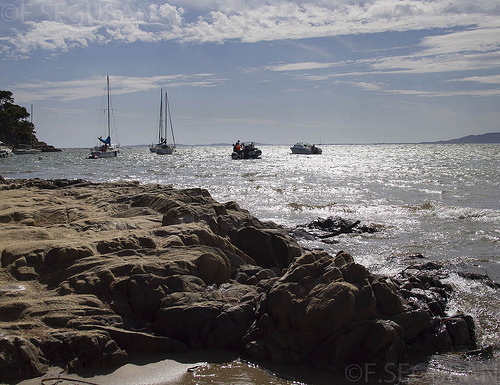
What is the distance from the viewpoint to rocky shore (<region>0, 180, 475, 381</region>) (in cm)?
593

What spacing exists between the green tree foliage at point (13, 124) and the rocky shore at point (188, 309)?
298ft

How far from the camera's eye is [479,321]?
320 inches

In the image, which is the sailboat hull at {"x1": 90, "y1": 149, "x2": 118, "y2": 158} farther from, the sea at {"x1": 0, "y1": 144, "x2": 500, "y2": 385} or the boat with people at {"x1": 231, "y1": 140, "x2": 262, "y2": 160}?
the sea at {"x1": 0, "y1": 144, "x2": 500, "y2": 385}

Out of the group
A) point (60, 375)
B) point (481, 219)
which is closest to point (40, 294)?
point (60, 375)

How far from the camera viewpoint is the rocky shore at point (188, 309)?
5.93 meters

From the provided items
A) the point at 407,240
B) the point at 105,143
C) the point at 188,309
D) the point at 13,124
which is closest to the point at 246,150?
the point at 105,143

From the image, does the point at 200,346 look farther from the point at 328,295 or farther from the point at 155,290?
the point at 328,295

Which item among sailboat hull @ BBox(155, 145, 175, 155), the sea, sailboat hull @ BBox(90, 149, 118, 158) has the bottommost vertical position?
the sea

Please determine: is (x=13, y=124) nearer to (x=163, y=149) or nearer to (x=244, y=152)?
(x=163, y=149)

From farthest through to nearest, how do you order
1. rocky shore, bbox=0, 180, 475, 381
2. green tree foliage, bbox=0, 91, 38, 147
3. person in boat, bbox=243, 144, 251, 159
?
green tree foliage, bbox=0, 91, 38, 147 < person in boat, bbox=243, 144, 251, 159 < rocky shore, bbox=0, 180, 475, 381

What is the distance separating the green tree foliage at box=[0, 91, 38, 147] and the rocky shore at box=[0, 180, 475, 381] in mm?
90796

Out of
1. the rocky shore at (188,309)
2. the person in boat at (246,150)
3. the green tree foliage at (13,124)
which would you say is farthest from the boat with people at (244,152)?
the rocky shore at (188,309)

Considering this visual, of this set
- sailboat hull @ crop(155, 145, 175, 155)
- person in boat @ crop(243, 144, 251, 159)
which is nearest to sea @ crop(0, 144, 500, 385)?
person in boat @ crop(243, 144, 251, 159)

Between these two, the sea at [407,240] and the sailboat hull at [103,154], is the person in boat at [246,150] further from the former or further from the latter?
the sea at [407,240]
